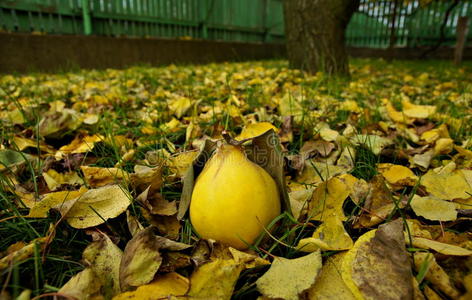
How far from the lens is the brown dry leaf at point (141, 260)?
61 centimetres

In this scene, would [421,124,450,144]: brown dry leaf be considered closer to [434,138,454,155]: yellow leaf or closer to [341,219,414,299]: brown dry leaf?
[434,138,454,155]: yellow leaf

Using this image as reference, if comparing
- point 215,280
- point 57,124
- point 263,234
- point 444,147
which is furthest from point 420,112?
point 57,124

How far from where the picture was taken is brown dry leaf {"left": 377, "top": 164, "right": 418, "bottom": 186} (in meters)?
1.00

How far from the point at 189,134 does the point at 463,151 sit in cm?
103

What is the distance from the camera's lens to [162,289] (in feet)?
Answer: 1.98

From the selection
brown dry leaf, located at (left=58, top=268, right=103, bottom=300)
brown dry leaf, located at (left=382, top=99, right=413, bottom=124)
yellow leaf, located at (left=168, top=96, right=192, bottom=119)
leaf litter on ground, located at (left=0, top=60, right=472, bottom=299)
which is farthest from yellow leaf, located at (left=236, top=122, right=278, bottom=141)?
brown dry leaf, located at (left=382, top=99, right=413, bottom=124)

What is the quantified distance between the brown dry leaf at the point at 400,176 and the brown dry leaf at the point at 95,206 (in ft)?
2.60

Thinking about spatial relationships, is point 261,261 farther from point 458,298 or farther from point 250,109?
point 250,109

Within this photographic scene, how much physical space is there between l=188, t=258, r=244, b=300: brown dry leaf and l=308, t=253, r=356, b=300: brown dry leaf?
0.15 m

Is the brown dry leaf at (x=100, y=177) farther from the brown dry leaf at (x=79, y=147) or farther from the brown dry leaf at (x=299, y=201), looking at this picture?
the brown dry leaf at (x=299, y=201)

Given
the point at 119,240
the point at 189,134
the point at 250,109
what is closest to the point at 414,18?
the point at 250,109

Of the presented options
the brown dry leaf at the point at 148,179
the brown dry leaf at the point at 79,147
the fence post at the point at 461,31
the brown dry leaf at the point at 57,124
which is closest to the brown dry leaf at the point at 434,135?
the brown dry leaf at the point at 148,179

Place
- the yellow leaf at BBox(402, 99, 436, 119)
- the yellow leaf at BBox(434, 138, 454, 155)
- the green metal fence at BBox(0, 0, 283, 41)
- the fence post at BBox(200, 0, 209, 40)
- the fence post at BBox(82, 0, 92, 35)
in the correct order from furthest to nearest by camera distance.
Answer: the fence post at BBox(200, 0, 209, 40) < the fence post at BBox(82, 0, 92, 35) < the green metal fence at BBox(0, 0, 283, 41) < the yellow leaf at BBox(402, 99, 436, 119) < the yellow leaf at BBox(434, 138, 454, 155)

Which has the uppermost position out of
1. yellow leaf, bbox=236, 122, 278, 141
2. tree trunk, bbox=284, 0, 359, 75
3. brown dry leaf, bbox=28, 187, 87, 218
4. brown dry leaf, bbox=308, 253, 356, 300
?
tree trunk, bbox=284, 0, 359, 75
